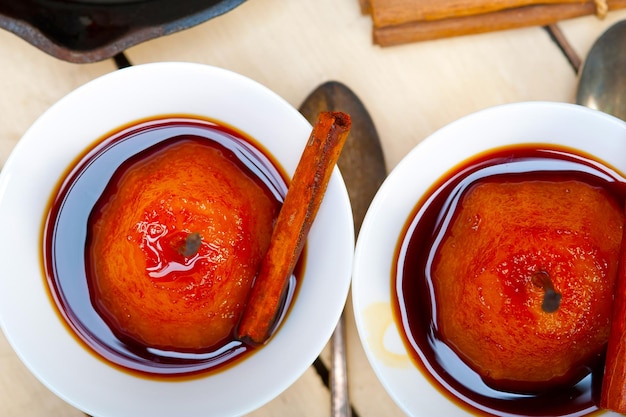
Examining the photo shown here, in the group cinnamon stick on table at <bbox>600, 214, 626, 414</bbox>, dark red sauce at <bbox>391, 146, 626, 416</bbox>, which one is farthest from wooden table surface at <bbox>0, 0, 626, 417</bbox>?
cinnamon stick on table at <bbox>600, 214, 626, 414</bbox>

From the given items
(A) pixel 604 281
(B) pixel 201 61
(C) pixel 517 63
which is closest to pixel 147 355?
(B) pixel 201 61

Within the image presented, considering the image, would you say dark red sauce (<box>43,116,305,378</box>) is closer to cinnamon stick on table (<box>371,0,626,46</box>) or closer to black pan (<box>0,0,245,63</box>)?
black pan (<box>0,0,245,63</box>)

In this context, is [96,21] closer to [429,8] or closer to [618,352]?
[429,8]

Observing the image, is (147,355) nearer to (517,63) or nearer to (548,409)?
(548,409)

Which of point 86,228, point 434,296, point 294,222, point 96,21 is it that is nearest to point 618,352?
point 434,296

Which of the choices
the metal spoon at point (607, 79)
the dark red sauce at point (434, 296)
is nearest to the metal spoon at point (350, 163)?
the dark red sauce at point (434, 296)
